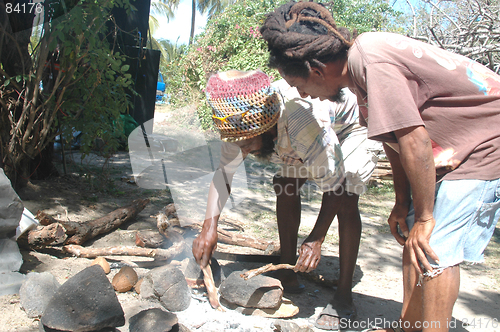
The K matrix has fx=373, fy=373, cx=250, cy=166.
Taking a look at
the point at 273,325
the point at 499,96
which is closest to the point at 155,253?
the point at 273,325

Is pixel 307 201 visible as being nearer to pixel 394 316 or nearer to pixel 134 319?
pixel 394 316

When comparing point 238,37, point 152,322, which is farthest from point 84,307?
point 238,37

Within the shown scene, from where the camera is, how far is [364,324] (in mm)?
2281

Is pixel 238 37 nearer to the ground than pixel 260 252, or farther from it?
farther from it

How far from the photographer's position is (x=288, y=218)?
2.66 m

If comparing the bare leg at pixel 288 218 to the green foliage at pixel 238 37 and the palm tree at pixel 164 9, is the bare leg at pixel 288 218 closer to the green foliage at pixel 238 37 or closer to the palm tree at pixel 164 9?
the green foliage at pixel 238 37

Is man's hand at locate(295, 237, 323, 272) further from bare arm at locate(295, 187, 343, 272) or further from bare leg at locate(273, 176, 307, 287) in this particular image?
bare leg at locate(273, 176, 307, 287)

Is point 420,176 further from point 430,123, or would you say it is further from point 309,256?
point 309,256

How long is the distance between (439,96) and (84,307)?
1850mm

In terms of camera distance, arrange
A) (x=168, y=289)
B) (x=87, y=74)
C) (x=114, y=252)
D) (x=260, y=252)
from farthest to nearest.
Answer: (x=87, y=74) < (x=260, y=252) < (x=114, y=252) < (x=168, y=289)

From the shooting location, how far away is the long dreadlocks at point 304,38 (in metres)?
1.64

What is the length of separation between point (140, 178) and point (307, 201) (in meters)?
2.34

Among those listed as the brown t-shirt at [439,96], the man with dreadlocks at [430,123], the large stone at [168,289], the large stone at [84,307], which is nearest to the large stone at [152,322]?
the large stone at [84,307]

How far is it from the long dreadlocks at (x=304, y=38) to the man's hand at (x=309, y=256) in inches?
38.6
